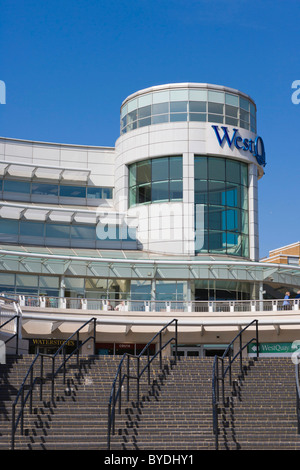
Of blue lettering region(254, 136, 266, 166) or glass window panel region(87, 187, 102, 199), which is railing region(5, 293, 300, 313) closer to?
blue lettering region(254, 136, 266, 166)

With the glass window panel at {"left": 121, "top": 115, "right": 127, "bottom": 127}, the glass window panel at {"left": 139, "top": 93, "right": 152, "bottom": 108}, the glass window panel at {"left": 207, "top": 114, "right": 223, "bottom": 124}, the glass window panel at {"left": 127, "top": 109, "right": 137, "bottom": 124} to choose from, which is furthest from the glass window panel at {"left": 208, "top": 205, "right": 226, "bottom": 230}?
the glass window panel at {"left": 121, "top": 115, "right": 127, "bottom": 127}

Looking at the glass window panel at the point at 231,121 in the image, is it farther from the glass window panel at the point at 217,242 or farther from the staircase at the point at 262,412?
the staircase at the point at 262,412

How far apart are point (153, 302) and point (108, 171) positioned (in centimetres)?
1392

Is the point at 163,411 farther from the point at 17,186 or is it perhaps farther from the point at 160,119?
the point at 17,186

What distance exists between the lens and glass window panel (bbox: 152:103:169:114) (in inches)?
1634

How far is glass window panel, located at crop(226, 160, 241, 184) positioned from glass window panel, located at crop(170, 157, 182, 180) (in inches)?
113

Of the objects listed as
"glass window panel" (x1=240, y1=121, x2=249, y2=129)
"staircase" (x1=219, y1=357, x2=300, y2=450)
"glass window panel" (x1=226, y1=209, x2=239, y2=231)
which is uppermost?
"glass window panel" (x1=240, y1=121, x2=249, y2=129)

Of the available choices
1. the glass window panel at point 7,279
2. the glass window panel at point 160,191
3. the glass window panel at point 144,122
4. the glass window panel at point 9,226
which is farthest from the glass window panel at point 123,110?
the glass window panel at point 7,279

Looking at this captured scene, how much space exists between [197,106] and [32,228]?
12.2 m

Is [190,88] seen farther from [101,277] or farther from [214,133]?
[101,277]

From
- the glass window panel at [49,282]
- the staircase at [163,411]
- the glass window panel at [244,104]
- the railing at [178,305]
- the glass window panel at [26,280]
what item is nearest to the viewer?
the staircase at [163,411]

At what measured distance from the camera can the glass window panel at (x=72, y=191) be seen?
45281 mm

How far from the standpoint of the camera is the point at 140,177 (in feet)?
138
